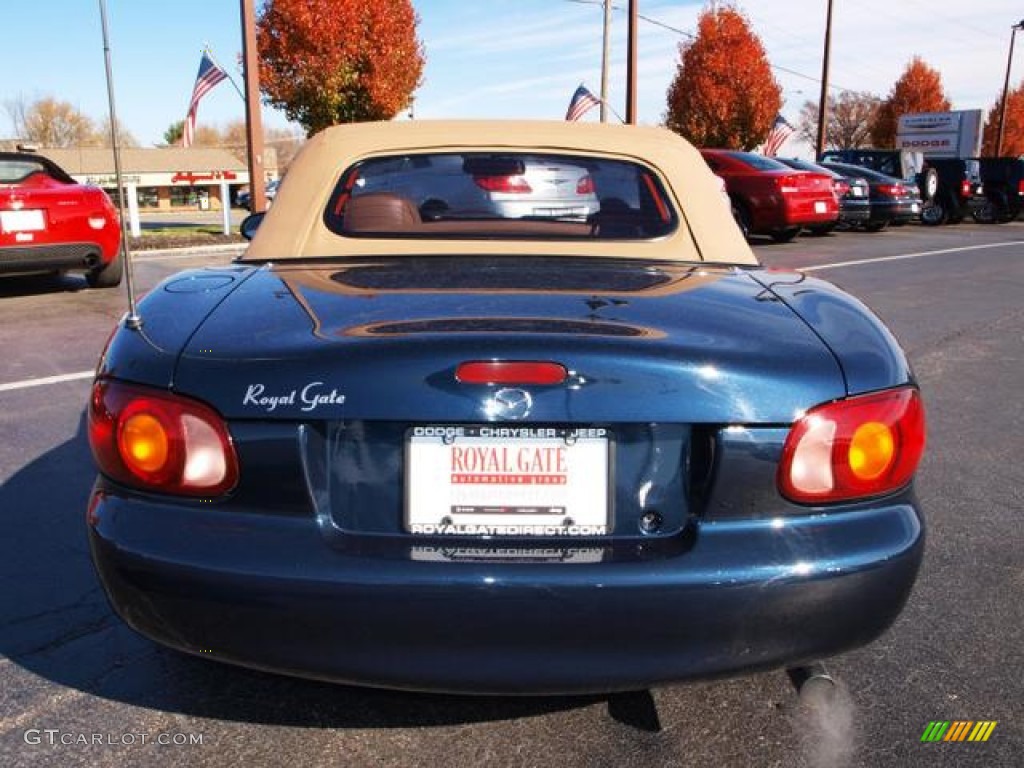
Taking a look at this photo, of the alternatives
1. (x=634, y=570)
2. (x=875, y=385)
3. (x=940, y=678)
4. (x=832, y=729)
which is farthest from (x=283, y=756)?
(x=940, y=678)

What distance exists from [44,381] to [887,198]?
17610mm

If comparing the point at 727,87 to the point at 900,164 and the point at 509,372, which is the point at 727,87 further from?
the point at 509,372

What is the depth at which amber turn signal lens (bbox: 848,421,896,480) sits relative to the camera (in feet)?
6.07

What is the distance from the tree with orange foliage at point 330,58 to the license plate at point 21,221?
10809 millimetres

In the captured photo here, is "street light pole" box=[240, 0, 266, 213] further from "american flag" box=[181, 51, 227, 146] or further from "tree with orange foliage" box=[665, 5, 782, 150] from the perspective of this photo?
"tree with orange foliage" box=[665, 5, 782, 150]

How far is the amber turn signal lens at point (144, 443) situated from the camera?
184 cm

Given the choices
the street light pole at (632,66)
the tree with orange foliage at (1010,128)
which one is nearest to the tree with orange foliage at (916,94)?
the tree with orange foliage at (1010,128)

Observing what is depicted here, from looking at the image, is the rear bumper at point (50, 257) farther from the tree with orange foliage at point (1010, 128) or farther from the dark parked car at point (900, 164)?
the tree with orange foliage at point (1010, 128)


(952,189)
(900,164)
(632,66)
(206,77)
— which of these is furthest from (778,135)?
(206,77)

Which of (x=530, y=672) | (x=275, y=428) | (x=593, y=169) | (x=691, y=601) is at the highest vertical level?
(x=593, y=169)

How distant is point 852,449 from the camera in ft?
6.05

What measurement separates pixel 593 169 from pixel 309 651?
1.97 m

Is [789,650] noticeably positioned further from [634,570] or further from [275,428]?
[275,428]

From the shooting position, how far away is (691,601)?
171 centimetres
